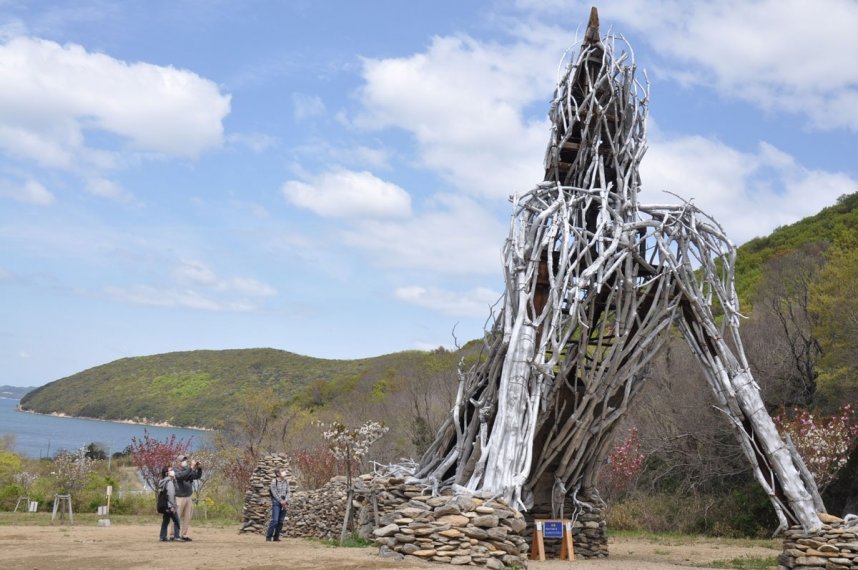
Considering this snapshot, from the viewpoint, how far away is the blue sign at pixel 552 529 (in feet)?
39.5

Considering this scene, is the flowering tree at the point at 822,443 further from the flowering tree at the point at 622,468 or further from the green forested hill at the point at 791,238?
the green forested hill at the point at 791,238

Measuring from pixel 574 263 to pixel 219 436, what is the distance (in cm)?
2627

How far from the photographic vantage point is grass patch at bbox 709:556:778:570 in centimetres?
1243

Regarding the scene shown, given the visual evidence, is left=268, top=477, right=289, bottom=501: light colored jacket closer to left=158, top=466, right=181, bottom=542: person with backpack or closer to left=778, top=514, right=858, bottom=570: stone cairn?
left=158, top=466, right=181, bottom=542: person with backpack

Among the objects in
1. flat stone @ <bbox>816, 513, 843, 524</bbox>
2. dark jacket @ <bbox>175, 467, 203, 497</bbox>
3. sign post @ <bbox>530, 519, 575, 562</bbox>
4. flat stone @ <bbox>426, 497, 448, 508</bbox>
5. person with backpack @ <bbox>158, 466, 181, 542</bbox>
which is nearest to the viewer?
flat stone @ <bbox>426, 497, 448, 508</bbox>

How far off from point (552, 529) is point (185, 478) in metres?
5.60

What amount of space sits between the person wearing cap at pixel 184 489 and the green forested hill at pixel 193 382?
6019 centimetres

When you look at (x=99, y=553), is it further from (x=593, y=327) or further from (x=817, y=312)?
(x=817, y=312)

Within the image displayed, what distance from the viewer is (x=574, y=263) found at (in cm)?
1195

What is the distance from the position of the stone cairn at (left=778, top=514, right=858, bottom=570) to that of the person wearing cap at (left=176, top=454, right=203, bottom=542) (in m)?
8.50

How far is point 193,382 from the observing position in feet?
297

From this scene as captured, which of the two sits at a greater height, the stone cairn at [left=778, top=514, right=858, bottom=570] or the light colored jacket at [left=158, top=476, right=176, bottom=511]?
the light colored jacket at [left=158, top=476, right=176, bottom=511]

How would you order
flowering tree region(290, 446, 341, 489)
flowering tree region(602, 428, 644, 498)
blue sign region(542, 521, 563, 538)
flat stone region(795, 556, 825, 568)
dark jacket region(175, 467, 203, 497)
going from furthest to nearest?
1. flowering tree region(290, 446, 341, 489)
2. flowering tree region(602, 428, 644, 498)
3. dark jacket region(175, 467, 203, 497)
4. blue sign region(542, 521, 563, 538)
5. flat stone region(795, 556, 825, 568)

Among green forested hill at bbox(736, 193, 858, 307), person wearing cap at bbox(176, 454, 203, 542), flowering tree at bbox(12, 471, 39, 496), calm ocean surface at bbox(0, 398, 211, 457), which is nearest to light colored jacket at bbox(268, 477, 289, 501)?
person wearing cap at bbox(176, 454, 203, 542)
